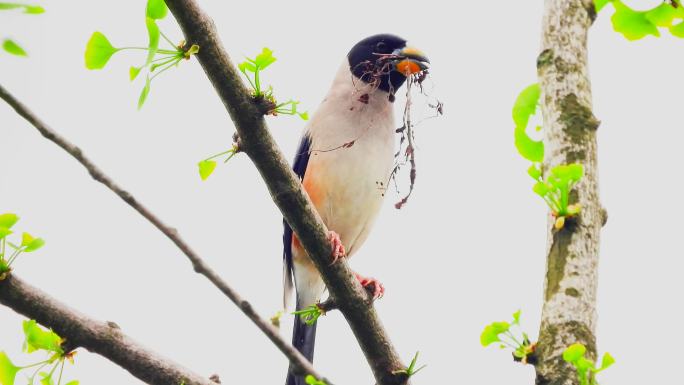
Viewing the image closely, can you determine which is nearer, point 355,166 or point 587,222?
point 587,222

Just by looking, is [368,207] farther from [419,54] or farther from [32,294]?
[32,294]

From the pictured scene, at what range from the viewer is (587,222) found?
2.34m

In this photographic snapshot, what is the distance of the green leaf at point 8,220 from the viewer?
244 centimetres

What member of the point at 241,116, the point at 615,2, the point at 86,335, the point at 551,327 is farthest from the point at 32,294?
the point at 615,2

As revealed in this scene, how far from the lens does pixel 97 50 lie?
2570mm

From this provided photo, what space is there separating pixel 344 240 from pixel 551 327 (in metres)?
3.13

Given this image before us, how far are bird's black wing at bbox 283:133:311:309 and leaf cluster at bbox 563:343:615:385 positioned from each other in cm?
336

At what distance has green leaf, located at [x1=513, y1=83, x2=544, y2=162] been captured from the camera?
2.82 meters

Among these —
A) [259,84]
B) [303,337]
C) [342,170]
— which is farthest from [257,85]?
[303,337]

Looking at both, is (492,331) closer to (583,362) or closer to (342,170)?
(583,362)

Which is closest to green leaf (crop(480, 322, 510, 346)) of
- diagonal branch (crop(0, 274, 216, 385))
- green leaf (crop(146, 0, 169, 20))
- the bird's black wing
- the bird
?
diagonal branch (crop(0, 274, 216, 385))

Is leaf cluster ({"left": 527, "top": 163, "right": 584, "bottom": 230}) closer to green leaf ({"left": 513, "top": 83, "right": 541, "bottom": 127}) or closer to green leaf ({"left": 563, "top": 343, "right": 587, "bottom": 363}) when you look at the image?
green leaf ({"left": 563, "top": 343, "right": 587, "bottom": 363})

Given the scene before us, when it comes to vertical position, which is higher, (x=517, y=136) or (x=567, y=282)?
(x=517, y=136)

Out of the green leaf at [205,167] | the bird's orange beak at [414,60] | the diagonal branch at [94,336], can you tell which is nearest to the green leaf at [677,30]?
the green leaf at [205,167]
